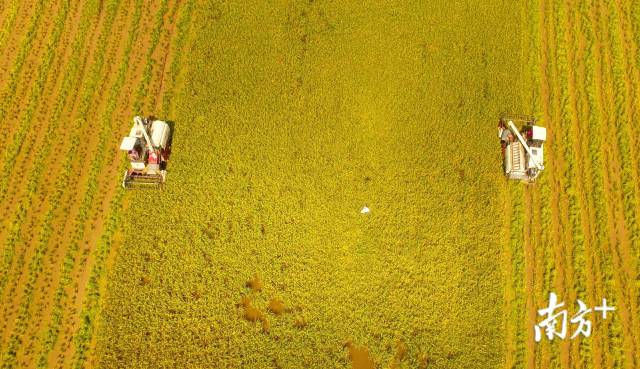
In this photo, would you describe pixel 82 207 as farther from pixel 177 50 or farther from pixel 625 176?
pixel 625 176

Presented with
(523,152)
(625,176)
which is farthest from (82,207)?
(625,176)

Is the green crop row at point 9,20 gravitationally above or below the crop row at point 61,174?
above

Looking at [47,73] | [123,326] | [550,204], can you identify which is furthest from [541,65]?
[47,73]

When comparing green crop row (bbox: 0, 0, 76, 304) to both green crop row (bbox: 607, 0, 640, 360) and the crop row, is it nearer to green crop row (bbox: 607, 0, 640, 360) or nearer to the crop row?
the crop row

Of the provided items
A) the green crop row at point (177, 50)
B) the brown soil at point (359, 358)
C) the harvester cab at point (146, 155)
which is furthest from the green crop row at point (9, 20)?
the brown soil at point (359, 358)

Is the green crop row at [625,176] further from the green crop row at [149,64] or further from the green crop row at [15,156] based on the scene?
Result: the green crop row at [15,156]

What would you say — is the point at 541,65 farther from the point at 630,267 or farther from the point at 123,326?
the point at 123,326
